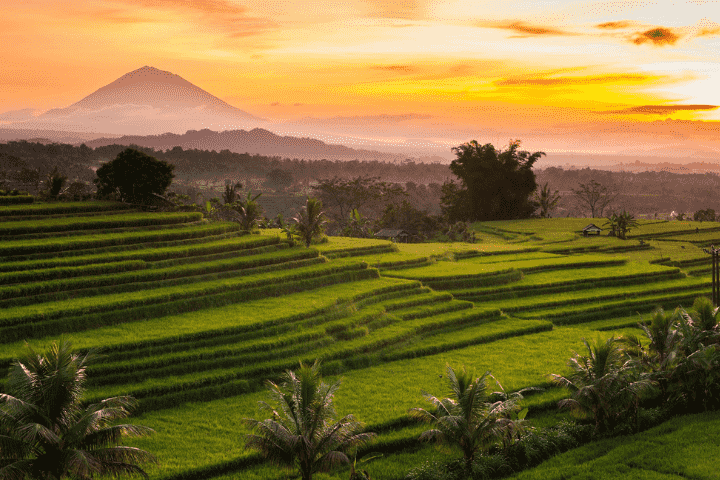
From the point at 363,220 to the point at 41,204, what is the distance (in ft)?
91.1

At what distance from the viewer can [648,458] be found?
14430mm

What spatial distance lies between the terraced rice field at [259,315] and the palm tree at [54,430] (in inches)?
101

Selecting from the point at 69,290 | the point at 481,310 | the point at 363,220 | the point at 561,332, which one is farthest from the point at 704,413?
the point at 363,220

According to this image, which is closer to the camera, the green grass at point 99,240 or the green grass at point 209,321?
the green grass at point 209,321

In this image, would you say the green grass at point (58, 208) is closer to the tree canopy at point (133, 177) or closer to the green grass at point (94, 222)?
the green grass at point (94, 222)

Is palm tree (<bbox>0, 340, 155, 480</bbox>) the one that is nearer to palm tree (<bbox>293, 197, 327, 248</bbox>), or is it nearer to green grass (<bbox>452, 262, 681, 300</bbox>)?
palm tree (<bbox>293, 197, 327, 248</bbox>)

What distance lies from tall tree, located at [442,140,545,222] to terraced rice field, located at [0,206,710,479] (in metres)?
29.1

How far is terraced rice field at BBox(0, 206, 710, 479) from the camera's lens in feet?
52.8

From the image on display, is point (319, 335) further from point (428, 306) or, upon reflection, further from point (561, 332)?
point (561, 332)

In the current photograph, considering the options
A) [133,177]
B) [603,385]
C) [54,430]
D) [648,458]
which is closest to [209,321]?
[54,430]

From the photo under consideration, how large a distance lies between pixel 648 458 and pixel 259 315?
1241 cm

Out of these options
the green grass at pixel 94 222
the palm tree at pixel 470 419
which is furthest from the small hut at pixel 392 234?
the palm tree at pixel 470 419

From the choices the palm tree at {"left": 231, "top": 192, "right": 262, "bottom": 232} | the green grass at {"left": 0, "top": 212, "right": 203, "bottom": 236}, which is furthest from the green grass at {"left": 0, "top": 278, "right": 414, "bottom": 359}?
the green grass at {"left": 0, "top": 212, "right": 203, "bottom": 236}

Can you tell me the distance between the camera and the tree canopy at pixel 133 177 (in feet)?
102
